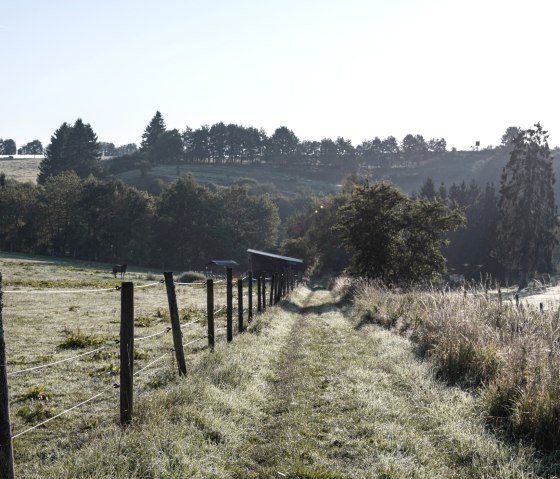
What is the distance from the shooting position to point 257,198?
359ft

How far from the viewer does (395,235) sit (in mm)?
36812

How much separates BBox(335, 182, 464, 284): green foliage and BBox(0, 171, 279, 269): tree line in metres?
64.8

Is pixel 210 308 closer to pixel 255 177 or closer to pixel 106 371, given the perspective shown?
pixel 106 371

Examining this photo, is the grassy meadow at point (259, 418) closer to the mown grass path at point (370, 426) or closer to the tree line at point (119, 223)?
the mown grass path at point (370, 426)

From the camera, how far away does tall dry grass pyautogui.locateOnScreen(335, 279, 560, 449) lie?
6.90 metres

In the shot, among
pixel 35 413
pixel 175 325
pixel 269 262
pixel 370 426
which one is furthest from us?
pixel 269 262

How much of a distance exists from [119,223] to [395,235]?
224ft

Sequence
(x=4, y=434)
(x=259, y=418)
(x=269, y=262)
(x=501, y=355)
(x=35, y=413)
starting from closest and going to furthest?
(x=4, y=434) → (x=259, y=418) → (x=35, y=413) → (x=501, y=355) → (x=269, y=262)

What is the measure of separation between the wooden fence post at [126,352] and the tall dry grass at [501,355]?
5.13m

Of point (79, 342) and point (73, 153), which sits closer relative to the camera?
point (79, 342)

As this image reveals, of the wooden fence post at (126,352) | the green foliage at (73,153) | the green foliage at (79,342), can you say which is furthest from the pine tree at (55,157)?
the wooden fence post at (126,352)

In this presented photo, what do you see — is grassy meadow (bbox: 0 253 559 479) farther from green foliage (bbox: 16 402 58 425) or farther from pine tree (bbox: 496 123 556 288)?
pine tree (bbox: 496 123 556 288)

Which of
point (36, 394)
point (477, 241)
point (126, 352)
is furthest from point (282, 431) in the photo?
point (477, 241)

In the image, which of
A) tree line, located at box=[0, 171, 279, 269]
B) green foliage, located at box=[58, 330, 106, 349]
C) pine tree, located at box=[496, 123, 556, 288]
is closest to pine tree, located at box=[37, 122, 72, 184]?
tree line, located at box=[0, 171, 279, 269]
